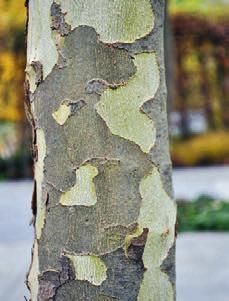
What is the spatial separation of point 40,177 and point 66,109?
121 millimetres

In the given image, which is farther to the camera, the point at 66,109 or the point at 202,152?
the point at 202,152

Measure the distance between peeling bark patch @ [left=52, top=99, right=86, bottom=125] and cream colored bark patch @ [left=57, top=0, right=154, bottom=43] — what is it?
10 centimetres

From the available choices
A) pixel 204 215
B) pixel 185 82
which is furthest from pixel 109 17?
pixel 185 82

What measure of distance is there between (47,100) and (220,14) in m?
11.4

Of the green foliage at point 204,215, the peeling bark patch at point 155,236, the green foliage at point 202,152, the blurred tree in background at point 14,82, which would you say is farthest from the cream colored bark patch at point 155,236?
the green foliage at point 202,152

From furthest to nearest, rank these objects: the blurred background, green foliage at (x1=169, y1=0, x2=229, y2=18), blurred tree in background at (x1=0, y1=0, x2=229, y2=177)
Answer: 1. green foliage at (x1=169, y1=0, x2=229, y2=18)
2. blurred tree in background at (x1=0, y1=0, x2=229, y2=177)
3. the blurred background

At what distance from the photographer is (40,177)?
112 cm

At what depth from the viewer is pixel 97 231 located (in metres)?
1.07

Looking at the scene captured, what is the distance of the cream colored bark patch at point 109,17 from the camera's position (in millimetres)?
1056

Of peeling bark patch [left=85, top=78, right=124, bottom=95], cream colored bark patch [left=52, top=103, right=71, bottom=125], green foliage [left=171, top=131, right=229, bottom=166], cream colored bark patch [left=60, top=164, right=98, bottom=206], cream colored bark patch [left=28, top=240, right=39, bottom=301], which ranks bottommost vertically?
green foliage [left=171, top=131, right=229, bottom=166]

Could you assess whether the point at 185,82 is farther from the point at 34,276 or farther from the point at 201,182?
the point at 34,276

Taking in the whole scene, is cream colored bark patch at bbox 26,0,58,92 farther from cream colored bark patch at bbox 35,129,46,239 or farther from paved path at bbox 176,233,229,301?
paved path at bbox 176,233,229,301

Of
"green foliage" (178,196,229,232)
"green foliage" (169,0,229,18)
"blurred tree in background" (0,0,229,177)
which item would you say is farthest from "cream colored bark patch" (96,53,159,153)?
"green foliage" (169,0,229,18)

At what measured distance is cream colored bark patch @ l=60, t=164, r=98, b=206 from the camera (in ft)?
3.51
